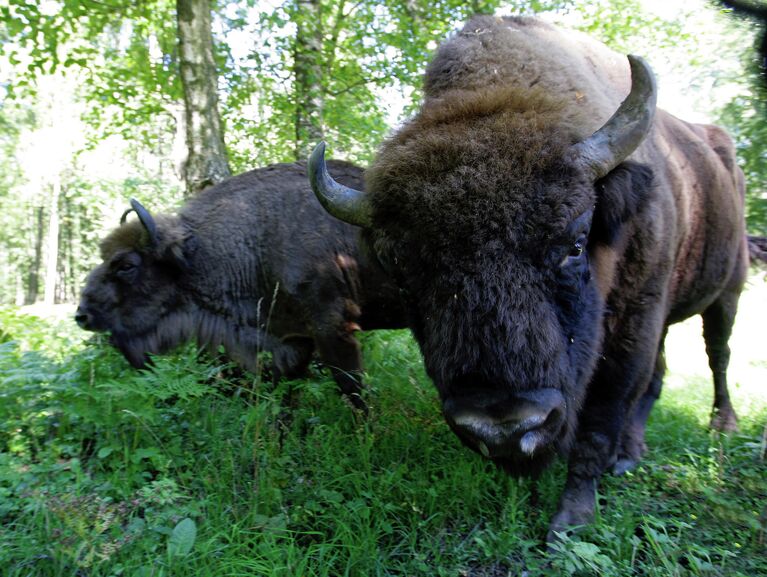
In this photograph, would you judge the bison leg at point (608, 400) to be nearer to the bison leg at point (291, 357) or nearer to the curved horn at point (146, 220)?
the bison leg at point (291, 357)

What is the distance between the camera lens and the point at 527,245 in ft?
8.37

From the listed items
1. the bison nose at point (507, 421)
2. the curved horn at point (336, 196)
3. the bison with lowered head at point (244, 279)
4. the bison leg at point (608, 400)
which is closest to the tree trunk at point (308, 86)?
the bison with lowered head at point (244, 279)

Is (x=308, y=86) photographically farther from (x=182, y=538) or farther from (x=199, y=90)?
(x=182, y=538)

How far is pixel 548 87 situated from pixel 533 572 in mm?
2757

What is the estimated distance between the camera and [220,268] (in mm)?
5941

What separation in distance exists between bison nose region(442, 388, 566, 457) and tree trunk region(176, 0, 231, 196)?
5.29 meters

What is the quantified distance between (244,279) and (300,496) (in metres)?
2.96

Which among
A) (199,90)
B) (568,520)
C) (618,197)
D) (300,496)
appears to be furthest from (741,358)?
(199,90)

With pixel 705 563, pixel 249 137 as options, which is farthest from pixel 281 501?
pixel 249 137

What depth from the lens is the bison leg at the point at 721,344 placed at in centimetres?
570

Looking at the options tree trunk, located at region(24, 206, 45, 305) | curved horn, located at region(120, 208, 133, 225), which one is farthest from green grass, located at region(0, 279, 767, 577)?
tree trunk, located at region(24, 206, 45, 305)

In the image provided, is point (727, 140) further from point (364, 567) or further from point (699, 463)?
point (364, 567)

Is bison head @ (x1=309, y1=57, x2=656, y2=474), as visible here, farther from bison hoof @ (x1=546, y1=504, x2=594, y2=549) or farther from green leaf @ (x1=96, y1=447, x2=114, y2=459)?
green leaf @ (x1=96, y1=447, x2=114, y2=459)

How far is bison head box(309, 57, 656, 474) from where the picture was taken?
7.94 ft
